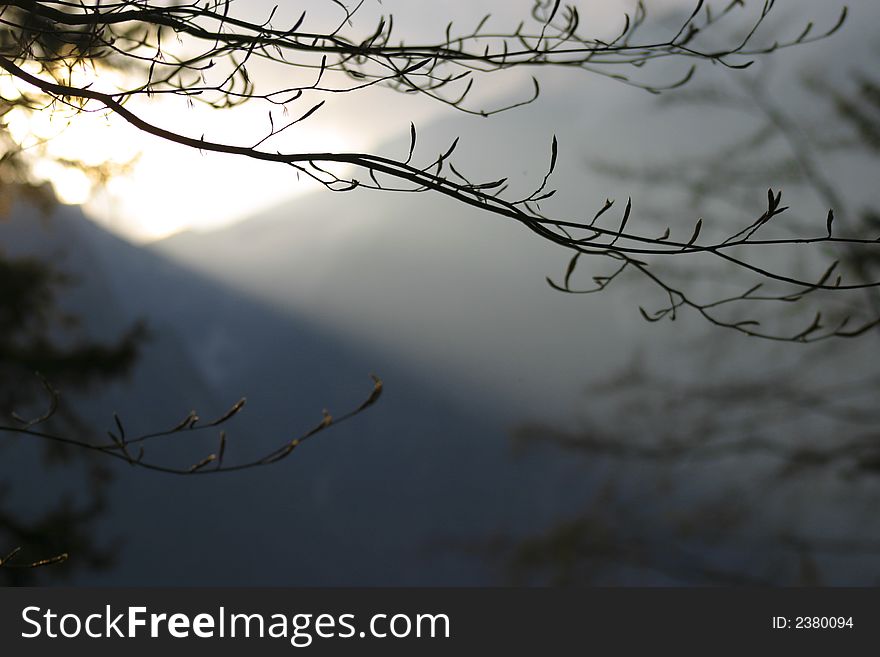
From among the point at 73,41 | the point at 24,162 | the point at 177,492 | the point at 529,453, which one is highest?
the point at 177,492

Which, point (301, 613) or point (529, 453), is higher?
point (529, 453)

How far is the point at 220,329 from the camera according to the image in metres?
61.4

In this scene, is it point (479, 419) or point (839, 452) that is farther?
point (479, 419)

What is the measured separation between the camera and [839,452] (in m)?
8.27

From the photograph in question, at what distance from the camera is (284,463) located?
174 feet

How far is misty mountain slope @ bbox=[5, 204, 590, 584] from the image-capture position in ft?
130

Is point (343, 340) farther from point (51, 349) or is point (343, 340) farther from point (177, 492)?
point (51, 349)

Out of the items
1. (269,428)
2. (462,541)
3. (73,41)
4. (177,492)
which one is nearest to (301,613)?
(73,41)

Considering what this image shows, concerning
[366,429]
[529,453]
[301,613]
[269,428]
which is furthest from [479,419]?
[301,613]

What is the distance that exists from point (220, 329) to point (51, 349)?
55.0 m

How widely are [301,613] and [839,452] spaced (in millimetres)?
6561

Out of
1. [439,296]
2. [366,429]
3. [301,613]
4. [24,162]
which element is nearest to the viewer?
[301,613]

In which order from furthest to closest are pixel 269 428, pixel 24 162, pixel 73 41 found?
pixel 269 428 → pixel 24 162 → pixel 73 41

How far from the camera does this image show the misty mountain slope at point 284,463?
1561 inches
